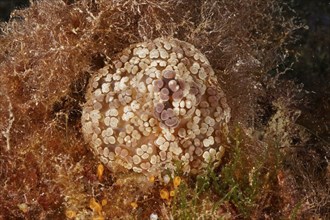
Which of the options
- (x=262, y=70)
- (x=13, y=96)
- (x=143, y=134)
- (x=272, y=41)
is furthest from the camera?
(x=272, y=41)

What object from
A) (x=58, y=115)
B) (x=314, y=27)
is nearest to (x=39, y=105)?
(x=58, y=115)

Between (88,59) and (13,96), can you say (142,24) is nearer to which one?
(88,59)

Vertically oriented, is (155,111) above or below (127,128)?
above

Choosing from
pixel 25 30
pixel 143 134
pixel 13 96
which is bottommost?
pixel 143 134

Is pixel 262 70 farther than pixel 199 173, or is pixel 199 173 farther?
pixel 262 70
